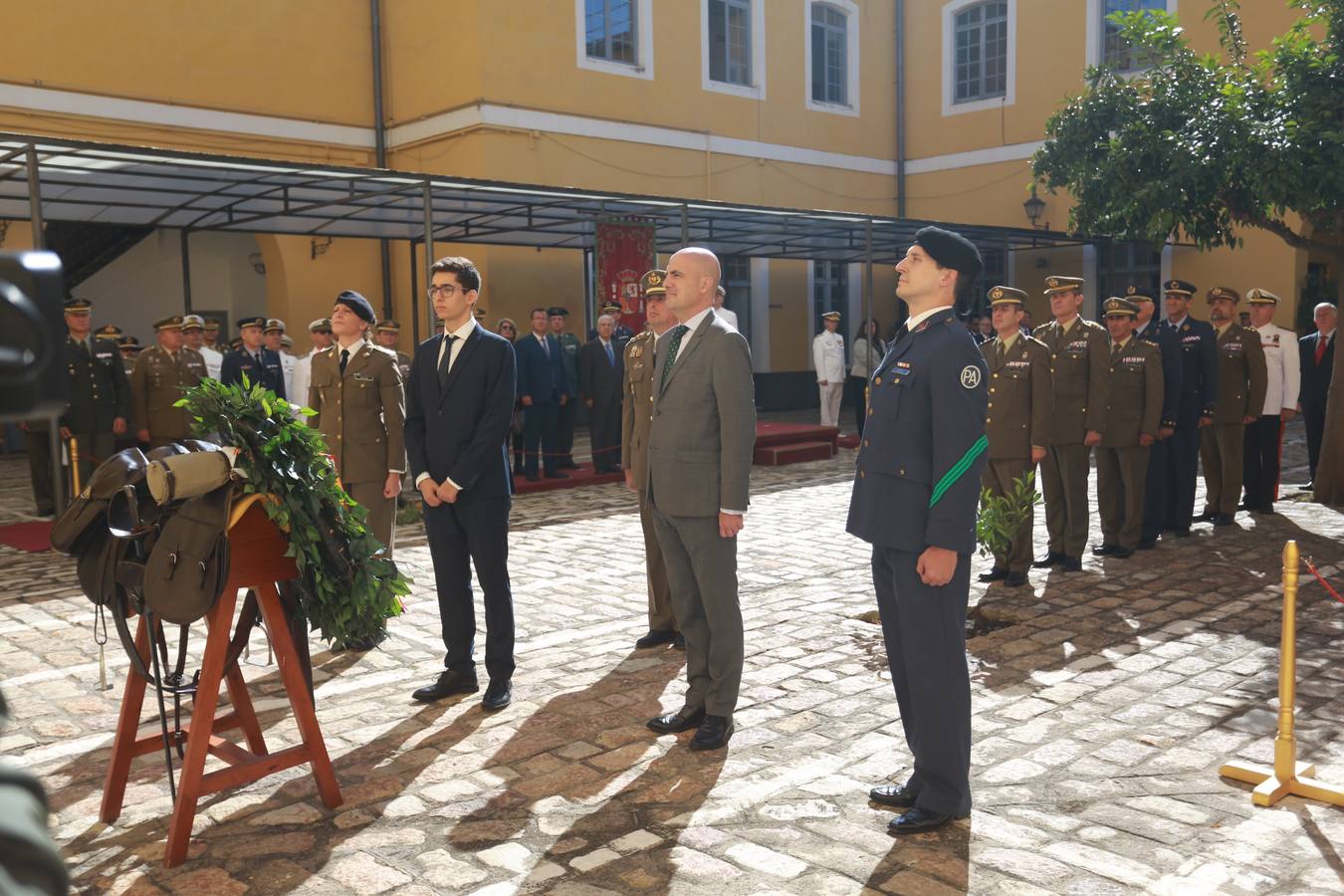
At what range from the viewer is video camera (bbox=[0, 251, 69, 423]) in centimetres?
109

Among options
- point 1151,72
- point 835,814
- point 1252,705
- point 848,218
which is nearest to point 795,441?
point 848,218

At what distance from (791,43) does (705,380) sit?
1848 centimetres

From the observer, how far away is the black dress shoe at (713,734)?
4.53 m

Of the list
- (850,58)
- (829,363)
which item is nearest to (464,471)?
(829,363)

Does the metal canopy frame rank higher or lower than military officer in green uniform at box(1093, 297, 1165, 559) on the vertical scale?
higher

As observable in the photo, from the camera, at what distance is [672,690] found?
5.33m

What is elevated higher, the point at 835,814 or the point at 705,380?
the point at 705,380

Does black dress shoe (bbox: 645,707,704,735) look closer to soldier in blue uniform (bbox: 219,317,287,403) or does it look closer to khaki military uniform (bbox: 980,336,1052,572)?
khaki military uniform (bbox: 980,336,1052,572)

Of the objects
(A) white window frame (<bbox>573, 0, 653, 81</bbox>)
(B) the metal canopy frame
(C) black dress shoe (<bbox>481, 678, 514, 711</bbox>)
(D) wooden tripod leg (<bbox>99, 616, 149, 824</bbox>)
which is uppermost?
(A) white window frame (<bbox>573, 0, 653, 81</bbox>)

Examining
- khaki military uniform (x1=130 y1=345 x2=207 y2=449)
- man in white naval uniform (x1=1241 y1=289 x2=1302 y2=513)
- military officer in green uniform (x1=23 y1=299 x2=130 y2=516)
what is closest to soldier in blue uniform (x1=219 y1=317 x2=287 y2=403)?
khaki military uniform (x1=130 y1=345 x2=207 y2=449)

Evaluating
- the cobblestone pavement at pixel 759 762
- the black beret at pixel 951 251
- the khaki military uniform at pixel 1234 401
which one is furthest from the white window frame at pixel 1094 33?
the black beret at pixel 951 251

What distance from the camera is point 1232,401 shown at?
32.6ft

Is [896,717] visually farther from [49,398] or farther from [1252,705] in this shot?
[49,398]

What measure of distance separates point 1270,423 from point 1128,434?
9.01 ft
